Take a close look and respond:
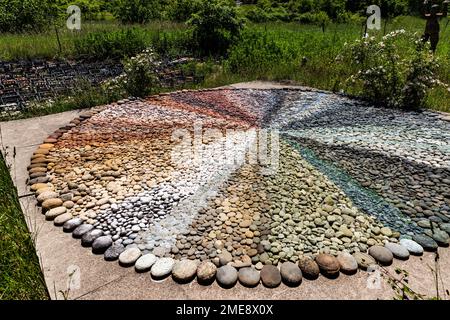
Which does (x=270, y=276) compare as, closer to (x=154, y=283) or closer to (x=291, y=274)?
(x=291, y=274)

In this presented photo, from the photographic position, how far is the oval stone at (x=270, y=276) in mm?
2426

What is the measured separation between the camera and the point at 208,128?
5207mm

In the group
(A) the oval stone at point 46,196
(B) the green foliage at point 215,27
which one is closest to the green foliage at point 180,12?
(B) the green foliage at point 215,27

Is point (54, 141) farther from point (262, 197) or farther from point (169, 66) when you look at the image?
point (169, 66)

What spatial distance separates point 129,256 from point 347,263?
1.82 m

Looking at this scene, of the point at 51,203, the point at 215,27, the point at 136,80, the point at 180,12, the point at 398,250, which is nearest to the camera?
the point at 398,250

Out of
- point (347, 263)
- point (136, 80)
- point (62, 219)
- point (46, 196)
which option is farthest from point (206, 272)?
point (136, 80)

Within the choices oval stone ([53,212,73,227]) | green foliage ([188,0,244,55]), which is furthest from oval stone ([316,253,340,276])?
green foliage ([188,0,244,55])

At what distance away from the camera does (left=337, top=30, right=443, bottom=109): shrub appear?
5895 millimetres

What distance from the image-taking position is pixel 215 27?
12.0 m

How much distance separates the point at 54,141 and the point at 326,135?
4.22m

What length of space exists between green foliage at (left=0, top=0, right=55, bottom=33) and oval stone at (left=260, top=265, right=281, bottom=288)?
16.7 metres
